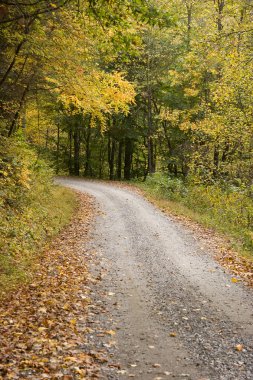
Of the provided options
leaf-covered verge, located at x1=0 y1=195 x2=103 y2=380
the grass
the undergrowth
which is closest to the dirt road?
leaf-covered verge, located at x1=0 y1=195 x2=103 y2=380

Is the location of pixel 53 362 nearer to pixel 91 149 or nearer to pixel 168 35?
pixel 168 35

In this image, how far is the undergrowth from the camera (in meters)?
14.7

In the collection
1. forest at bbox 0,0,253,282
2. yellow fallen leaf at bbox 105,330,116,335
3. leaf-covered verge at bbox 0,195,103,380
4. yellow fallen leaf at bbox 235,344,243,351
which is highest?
forest at bbox 0,0,253,282

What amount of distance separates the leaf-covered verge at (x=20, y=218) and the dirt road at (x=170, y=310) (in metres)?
1.78

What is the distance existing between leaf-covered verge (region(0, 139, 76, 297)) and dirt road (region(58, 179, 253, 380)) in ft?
5.84

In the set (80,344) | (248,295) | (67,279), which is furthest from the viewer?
(67,279)

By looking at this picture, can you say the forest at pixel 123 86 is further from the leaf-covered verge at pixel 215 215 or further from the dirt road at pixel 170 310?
the dirt road at pixel 170 310

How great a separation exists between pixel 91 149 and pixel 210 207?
76.4ft

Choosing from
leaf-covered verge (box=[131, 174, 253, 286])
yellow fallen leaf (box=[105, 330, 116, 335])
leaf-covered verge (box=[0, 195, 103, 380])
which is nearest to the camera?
leaf-covered verge (box=[0, 195, 103, 380])

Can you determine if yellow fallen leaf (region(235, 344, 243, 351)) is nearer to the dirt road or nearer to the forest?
the dirt road

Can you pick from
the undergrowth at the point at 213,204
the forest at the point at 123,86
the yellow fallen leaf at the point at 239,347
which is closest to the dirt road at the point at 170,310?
the yellow fallen leaf at the point at 239,347

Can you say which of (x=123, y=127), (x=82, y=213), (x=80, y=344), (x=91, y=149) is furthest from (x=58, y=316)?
(x=91, y=149)

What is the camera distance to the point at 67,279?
8773mm

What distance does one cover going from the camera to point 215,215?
1767cm
